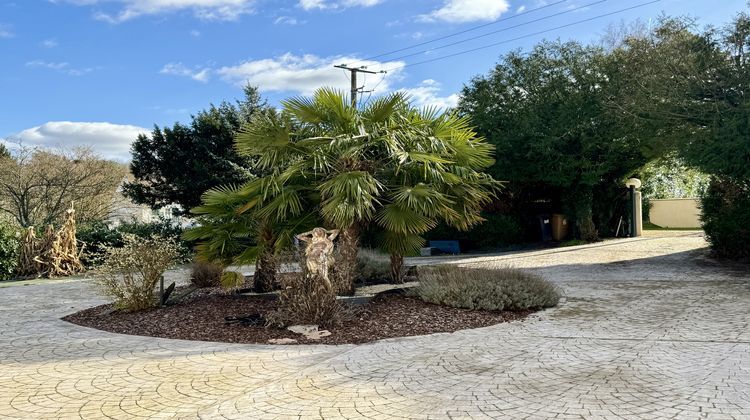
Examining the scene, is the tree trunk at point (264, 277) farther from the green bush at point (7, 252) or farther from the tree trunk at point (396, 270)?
the green bush at point (7, 252)

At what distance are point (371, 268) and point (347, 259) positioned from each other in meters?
2.39

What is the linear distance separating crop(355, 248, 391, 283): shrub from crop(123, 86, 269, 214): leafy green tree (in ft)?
33.5

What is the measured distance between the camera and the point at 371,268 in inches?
416

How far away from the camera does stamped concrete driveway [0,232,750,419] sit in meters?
3.94

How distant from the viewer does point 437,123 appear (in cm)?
948

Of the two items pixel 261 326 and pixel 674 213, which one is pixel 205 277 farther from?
pixel 674 213

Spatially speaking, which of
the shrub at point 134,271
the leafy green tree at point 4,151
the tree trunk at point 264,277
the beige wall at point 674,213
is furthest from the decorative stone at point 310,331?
the beige wall at point 674,213

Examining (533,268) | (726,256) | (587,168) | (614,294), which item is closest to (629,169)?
(587,168)

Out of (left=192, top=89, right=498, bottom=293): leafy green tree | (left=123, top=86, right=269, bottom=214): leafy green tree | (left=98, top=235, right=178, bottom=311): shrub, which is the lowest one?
(left=98, top=235, right=178, bottom=311): shrub

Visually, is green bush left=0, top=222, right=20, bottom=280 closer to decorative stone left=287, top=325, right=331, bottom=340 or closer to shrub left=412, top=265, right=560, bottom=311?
decorative stone left=287, top=325, right=331, bottom=340

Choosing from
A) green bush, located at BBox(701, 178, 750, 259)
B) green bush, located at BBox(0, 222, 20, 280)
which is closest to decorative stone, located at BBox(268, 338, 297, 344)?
green bush, located at BBox(701, 178, 750, 259)

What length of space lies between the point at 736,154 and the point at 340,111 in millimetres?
7654

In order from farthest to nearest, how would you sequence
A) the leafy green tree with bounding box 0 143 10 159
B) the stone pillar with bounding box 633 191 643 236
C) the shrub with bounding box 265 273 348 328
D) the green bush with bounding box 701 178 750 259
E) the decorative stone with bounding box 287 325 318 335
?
the leafy green tree with bounding box 0 143 10 159 → the stone pillar with bounding box 633 191 643 236 → the green bush with bounding box 701 178 750 259 → the shrub with bounding box 265 273 348 328 → the decorative stone with bounding box 287 325 318 335

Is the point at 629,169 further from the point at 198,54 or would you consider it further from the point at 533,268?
the point at 198,54
